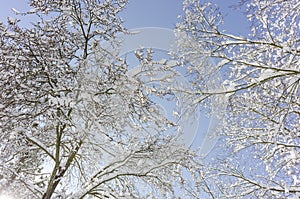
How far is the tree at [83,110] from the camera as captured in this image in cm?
425

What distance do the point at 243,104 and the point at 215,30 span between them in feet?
6.44

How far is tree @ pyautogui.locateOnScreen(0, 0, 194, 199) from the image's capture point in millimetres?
4254

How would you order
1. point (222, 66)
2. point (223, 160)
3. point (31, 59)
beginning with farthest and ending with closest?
point (223, 160)
point (222, 66)
point (31, 59)

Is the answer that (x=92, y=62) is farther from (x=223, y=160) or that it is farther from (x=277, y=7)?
(x=223, y=160)

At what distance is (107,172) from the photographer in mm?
4988

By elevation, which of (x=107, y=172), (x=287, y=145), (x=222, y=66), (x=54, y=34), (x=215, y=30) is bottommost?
(x=107, y=172)

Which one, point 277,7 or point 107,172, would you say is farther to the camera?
point 107,172

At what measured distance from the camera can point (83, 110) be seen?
15.0 ft

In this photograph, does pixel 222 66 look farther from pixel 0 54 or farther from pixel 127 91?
pixel 0 54

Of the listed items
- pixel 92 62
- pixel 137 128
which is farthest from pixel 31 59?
pixel 137 128

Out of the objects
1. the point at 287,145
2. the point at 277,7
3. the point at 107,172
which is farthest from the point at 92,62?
the point at 287,145

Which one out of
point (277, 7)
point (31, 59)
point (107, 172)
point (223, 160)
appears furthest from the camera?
point (223, 160)

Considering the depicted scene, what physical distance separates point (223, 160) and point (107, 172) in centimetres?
267

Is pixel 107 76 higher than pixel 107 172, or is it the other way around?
pixel 107 76
